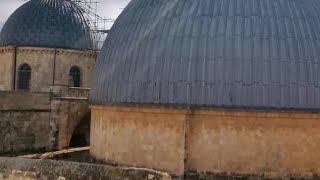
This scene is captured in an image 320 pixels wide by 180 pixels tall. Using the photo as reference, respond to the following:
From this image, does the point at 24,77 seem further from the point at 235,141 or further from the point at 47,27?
the point at 235,141

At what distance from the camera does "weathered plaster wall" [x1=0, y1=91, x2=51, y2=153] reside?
27344mm

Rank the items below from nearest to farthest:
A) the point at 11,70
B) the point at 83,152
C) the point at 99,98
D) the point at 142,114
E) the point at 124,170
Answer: the point at 124,170, the point at 142,114, the point at 99,98, the point at 83,152, the point at 11,70

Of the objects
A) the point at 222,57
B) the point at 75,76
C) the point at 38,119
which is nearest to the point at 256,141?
the point at 222,57

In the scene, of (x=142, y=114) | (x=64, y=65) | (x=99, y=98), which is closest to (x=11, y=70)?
(x=64, y=65)

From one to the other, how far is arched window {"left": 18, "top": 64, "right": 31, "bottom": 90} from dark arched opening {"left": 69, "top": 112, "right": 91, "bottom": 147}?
5.59 m

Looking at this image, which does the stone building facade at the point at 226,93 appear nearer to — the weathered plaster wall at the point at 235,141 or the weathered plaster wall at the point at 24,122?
the weathered plaster wall at the point at 235,141

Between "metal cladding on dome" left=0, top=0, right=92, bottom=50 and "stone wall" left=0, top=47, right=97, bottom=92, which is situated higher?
"metal cladding on dome" left=0, top=0, right=92, bottom=50

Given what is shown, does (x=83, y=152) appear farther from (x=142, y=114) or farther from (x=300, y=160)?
(x=300, y=160)

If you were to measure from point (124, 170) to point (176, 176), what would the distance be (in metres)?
2.76

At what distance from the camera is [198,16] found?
17531 mm

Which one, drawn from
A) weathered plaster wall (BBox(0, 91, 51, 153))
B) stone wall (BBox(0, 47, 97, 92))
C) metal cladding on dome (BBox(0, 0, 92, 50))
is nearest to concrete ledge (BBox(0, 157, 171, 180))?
weathered plaster wall (BBox(0, 91, 51, 153))

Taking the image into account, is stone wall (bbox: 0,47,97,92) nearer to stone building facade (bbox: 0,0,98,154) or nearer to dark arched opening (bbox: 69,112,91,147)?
stone building facade (bbox: 0,0,98,154)

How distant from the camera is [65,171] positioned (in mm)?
14945

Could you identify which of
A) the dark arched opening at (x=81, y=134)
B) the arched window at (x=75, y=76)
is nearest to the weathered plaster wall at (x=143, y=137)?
the dark arched opening at (x=81, y=134)
